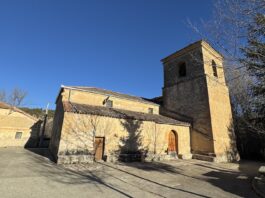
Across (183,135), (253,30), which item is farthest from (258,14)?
(183,135)

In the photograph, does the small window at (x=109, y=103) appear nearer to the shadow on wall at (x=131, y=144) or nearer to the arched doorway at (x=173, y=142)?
the shadow on wall at (x=131, y=144)

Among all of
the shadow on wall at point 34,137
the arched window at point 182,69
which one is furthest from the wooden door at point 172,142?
the shadow on wall at point 34,137

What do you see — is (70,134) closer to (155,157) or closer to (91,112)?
(91,112)

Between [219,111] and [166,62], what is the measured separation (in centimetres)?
904

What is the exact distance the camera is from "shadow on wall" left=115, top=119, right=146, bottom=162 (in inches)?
551

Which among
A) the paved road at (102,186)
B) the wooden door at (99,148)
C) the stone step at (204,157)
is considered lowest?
the paved road at (102,186)

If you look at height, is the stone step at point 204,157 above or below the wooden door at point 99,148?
below

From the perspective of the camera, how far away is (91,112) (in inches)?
531

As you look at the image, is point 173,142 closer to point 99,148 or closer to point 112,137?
point 112,137

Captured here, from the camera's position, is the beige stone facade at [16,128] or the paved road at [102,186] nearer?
the paved road at [102,186]

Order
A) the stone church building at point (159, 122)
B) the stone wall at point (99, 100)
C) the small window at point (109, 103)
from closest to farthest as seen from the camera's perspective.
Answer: the stone church building at point (159, 122), the stone wall at point (99, 100), the small window at point (109, 103)

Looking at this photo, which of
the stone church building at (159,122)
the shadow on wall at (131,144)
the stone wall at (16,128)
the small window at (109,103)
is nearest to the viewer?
the stone church building at (159,122)

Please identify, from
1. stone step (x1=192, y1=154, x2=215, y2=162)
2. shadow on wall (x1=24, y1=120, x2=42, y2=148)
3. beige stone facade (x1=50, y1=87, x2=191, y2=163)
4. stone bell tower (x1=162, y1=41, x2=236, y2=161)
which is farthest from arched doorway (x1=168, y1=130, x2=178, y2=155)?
shadow on wall (x1=24, y1=120, x2=42, y2=148)

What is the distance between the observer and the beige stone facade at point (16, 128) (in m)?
25.0
